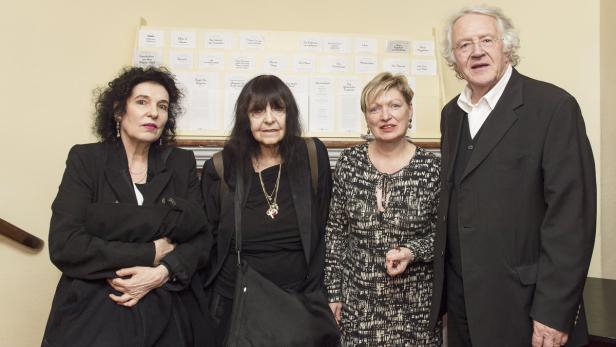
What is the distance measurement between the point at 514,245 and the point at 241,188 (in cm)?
100

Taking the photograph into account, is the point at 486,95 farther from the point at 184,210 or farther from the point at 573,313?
the point at 184,210

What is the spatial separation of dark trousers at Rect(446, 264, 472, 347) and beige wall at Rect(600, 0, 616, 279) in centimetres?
147

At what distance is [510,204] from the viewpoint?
137 centimetres

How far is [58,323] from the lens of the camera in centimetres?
152

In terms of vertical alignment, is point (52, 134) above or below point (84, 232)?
above

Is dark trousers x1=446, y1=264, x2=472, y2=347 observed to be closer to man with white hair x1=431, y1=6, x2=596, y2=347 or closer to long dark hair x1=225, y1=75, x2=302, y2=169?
man with white hair x1=431, y1=6, x2=596, y2=347

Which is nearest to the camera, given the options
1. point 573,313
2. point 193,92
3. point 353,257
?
point 573,313

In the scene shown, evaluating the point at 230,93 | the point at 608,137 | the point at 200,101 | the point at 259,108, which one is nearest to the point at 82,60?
the point at 200,101

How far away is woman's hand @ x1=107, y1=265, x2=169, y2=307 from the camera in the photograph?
1.56 m

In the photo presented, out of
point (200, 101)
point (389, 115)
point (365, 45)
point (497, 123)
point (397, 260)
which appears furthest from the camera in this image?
point (365, 45)

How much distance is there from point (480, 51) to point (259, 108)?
33.3 inches

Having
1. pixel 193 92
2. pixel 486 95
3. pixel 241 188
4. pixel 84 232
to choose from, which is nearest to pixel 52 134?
pixel 193 92

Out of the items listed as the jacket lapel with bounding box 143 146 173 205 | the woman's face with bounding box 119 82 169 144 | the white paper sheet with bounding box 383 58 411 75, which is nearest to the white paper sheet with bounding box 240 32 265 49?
the white paper sheet with bounding box 383 58 411 75

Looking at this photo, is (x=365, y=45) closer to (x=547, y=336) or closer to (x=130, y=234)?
(x=130, y=234)
